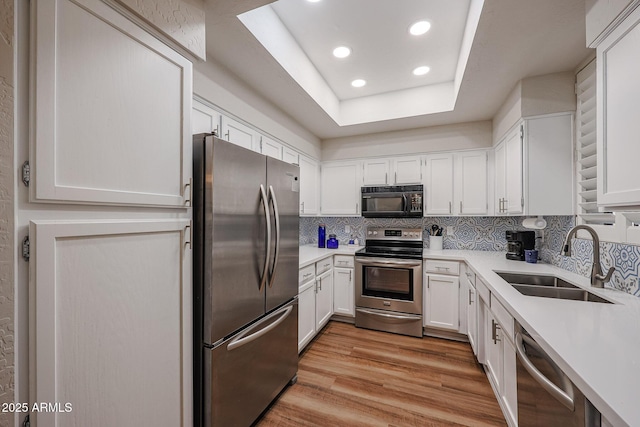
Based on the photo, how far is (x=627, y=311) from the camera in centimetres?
124

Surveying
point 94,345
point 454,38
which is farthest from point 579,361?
point 454,38

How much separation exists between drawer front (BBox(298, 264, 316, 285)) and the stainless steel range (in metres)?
0.69

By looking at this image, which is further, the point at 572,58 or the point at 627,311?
the point at 572,58

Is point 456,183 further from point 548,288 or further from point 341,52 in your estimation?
point 341,52

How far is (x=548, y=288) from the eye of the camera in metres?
1.70

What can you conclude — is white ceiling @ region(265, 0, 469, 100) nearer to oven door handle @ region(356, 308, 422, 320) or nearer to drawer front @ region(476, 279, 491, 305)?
drawer front @ region(476, 279, 491, 305)

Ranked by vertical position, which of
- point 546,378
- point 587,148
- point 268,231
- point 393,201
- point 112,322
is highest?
Result: point 587,148

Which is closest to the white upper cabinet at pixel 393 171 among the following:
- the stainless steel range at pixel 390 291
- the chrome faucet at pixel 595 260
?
the stainless steel range at pixel 390 291

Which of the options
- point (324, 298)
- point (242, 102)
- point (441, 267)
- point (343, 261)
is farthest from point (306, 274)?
point (242, 102)

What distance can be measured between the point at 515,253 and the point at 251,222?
100 inches

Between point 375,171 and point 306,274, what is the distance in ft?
5.75

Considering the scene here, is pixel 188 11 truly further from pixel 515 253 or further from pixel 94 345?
pixel 515 253

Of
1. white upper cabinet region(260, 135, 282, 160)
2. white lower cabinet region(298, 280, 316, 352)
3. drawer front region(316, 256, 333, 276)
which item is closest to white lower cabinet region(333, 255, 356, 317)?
drawer front region(316, 256, 333, 276)

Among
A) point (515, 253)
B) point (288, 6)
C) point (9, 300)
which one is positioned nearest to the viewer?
point (9, 300)
